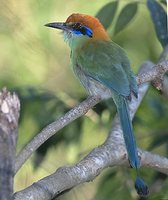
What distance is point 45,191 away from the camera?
2.00 meters

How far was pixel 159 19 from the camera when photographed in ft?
10.8

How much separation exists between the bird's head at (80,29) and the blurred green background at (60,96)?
23 cm

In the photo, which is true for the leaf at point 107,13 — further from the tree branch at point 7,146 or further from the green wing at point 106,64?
the tree branch at point 7,146

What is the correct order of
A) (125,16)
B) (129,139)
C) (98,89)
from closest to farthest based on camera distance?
(129,139)
(98,89)
(125,16)

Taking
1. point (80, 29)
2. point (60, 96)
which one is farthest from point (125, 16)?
point (60, 96)

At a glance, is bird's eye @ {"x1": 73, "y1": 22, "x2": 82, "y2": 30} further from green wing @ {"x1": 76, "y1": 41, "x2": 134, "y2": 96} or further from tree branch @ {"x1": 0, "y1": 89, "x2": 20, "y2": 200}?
A: tree branch @ {"x1": 0, "y1": 89, "x2": 20, "y2": 200}

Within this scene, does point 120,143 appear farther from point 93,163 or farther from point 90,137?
point 90,137

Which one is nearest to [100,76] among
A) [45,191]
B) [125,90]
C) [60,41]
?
[125,90]

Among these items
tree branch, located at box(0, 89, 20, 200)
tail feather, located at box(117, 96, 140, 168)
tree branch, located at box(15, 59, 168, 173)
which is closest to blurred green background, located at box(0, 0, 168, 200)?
tail feather, located at box(117, 96, 140, 168)

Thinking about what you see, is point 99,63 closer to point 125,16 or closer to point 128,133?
point 125,16

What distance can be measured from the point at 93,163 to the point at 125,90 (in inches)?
26.3

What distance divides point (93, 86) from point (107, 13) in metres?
0.44

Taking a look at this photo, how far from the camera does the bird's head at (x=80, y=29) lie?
129 inches

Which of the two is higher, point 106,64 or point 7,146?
point 7,146
